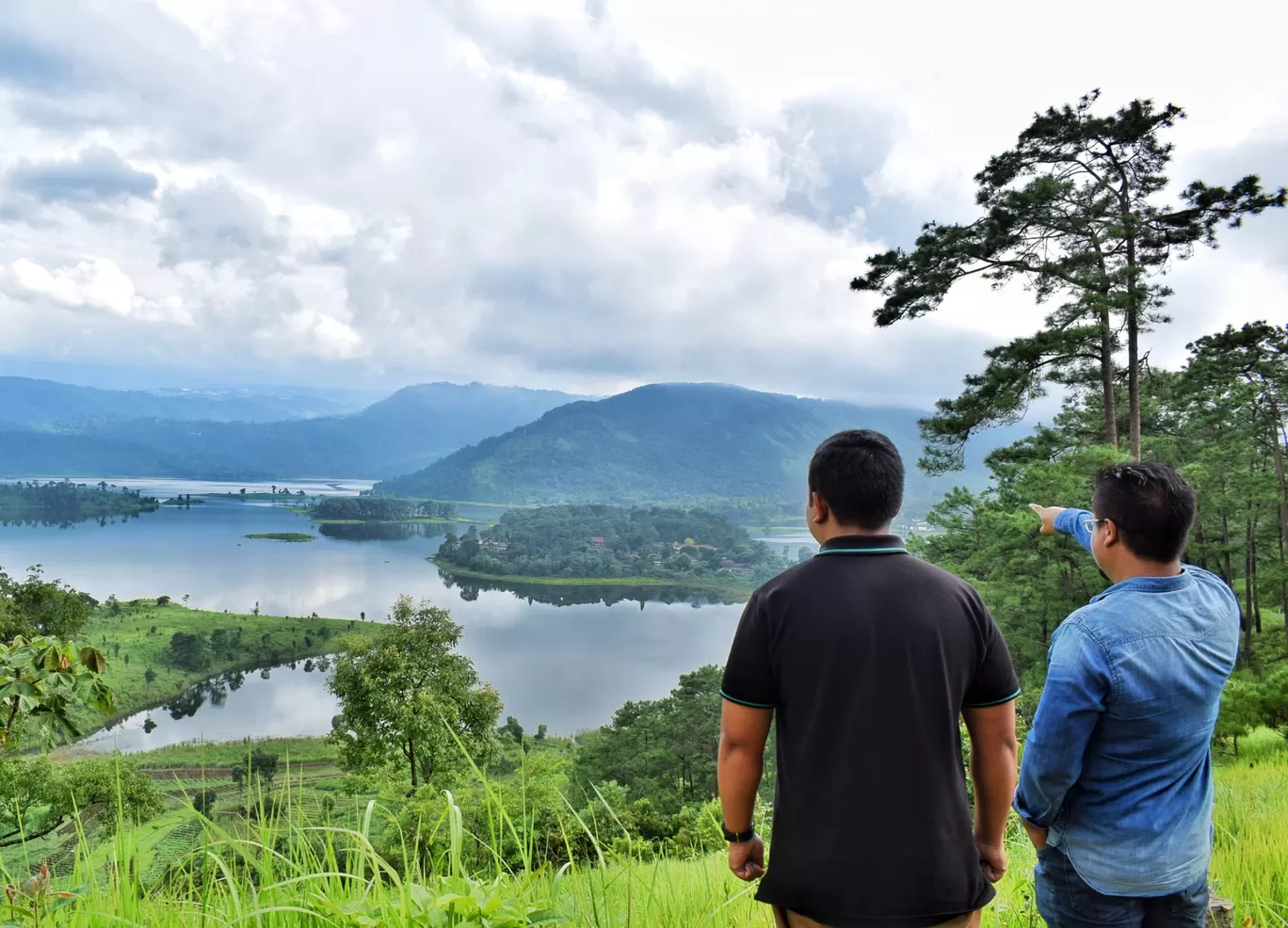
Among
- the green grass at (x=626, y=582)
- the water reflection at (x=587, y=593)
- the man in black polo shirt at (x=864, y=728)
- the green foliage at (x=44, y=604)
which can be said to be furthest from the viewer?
the green grass at (x=626, y=582)

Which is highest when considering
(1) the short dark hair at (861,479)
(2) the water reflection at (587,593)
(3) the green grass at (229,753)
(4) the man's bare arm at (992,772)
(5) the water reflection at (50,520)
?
(1) the short dark hair at (861,479)

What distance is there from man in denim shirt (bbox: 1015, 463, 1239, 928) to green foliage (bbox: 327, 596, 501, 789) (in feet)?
35.9

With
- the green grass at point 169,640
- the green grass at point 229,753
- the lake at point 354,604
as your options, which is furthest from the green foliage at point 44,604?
the green grass at point 169,640

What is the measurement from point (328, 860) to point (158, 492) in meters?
201

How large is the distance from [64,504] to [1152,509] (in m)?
167

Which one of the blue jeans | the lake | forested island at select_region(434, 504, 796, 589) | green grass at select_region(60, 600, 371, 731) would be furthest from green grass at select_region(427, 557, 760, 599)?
the blue jeans

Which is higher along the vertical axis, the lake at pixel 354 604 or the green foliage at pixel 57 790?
the green foliage at pixel 57 790

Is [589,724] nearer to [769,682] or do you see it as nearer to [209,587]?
[769,682]

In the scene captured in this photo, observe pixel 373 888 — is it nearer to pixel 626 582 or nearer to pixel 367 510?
pixel 626 582

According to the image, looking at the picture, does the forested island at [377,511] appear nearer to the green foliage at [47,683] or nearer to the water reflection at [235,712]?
the water reflection at [235,712]

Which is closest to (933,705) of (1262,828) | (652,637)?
(1262,828)

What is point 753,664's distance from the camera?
1157 mm

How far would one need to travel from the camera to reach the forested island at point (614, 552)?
289 feet

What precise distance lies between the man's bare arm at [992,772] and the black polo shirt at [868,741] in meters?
0.12
